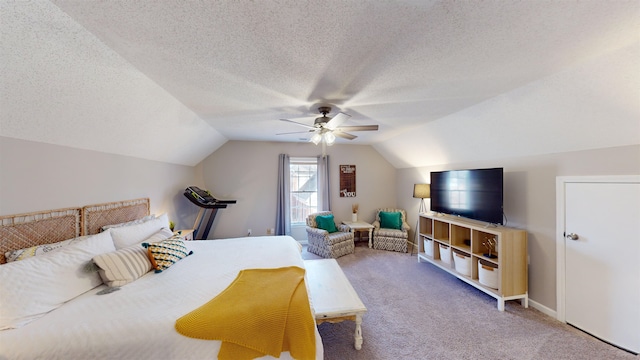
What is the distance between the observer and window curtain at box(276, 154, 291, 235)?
4.89 m

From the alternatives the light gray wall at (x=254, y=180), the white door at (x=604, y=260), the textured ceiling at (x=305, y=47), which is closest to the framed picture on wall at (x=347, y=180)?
the light gray wall at (x=254, y=180)

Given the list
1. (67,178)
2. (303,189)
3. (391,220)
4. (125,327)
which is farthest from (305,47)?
(391,220)

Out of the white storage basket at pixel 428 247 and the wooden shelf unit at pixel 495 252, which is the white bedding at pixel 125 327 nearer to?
the wooden shelf unit at pixel 495 252

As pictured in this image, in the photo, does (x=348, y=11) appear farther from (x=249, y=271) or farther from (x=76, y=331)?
(x=76, y=331)

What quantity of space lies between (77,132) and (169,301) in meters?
1.74

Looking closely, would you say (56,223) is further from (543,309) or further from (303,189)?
(543,309)

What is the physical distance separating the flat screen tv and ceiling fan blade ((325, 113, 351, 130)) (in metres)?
2.19

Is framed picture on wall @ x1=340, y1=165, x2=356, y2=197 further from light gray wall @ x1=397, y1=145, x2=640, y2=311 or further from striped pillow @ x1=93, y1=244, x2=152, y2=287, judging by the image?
striped pillow @ x1=93, y1=244, x2=152, y2=287

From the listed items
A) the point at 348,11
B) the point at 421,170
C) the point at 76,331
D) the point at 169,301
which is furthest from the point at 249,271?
the point at 421,170

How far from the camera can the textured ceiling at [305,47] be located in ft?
3.75

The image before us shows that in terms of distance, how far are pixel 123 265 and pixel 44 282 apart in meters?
0.43

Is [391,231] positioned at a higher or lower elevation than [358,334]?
higher

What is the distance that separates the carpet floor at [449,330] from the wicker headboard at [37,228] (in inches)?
101

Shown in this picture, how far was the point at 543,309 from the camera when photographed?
8.16ft
